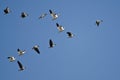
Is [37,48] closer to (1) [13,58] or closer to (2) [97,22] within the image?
(1) [13,58]

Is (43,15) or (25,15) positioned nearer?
(25,15)

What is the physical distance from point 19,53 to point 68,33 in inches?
219

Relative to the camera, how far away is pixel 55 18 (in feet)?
205

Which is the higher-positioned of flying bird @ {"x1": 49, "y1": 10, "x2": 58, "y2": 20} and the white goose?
flying bird @ {"x1": 49, "y1": 10, "x2": 58, "y2": 20}

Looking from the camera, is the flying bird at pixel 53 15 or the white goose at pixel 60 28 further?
the flying bird at pixel 53 15

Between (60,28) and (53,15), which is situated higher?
(53,15)

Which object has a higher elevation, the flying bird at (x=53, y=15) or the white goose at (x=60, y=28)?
the flying bird at (x=53, y=15)

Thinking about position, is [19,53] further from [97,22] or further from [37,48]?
[97,22]

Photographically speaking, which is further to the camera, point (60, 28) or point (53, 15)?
point (53, 15)

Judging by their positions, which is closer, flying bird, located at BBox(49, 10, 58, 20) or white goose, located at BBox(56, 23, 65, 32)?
white goose, located at BBox(56, 23, 65, 32)

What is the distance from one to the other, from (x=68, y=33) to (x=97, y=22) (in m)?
4.09

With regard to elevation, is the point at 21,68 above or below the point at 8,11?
below

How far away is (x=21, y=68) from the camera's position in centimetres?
6166

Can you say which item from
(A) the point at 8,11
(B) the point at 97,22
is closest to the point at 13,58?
(A) the point at 8,11
